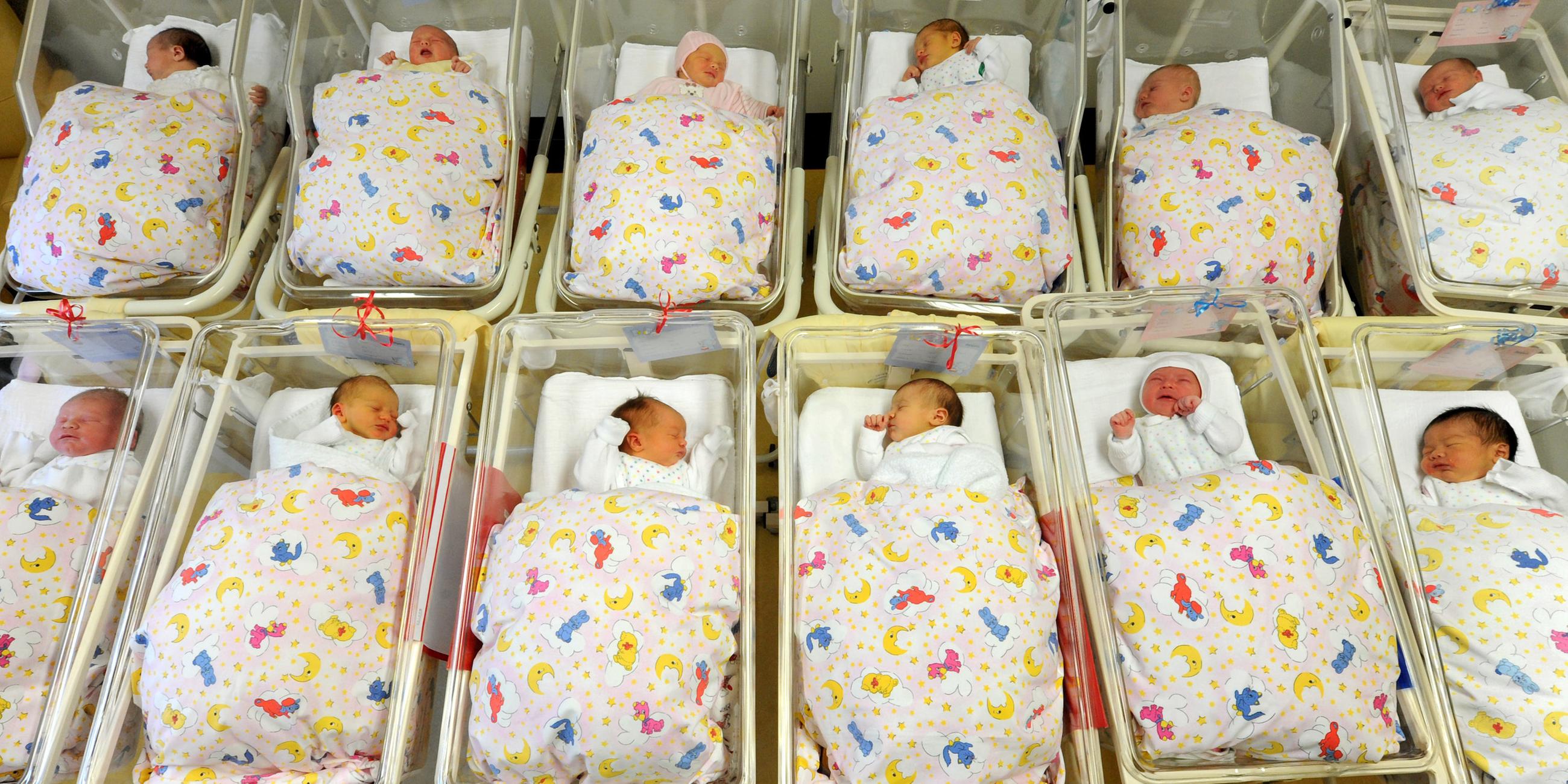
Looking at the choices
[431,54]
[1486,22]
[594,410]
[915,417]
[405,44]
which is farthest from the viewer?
[405,44]

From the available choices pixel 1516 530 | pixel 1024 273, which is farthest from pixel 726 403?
pixel 1516 530

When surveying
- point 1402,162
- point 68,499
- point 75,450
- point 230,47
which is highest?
point 230,47

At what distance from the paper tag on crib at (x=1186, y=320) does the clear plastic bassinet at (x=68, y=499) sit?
1873mm

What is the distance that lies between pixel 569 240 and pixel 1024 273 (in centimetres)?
97

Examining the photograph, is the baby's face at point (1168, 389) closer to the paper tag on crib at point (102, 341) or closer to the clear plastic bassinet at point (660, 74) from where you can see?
the clear plastic bassinet at point (660, 74)

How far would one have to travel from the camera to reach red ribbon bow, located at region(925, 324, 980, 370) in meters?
1.57

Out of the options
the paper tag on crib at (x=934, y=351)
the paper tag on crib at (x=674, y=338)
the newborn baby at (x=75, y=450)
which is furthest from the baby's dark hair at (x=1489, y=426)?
the newborn baby at (x=75, y=450)

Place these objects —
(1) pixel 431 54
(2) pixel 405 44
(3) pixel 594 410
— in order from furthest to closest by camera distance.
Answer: (2) pixel 405 44, (1) pixel 431 54, (3) pixel 594 410

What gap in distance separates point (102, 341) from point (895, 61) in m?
1.88

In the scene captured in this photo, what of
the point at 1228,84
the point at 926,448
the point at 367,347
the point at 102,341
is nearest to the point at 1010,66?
the point at 1228,84

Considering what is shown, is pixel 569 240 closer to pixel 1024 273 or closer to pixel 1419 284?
pixel 1024 273

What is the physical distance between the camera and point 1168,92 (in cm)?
212

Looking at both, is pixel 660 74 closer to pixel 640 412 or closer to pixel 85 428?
pixel 640 412

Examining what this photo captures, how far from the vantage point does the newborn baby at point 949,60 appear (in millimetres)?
2062
